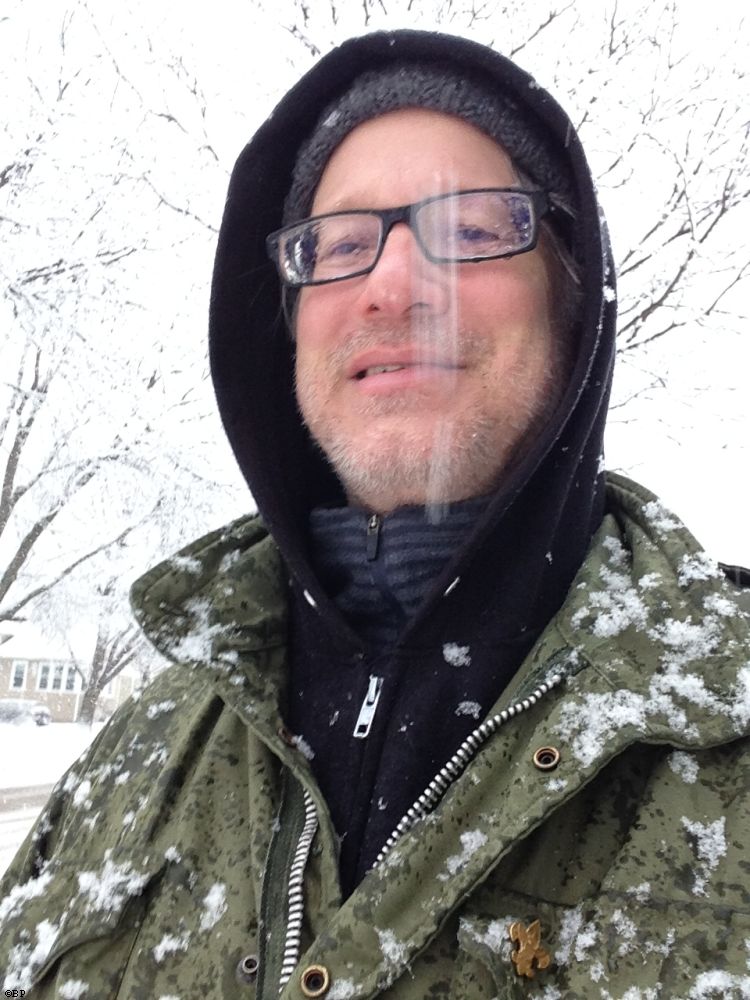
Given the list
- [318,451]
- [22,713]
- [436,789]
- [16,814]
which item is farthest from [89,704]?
[436,789]

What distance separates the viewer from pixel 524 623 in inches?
53.6

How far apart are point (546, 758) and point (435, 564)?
51 centimetres

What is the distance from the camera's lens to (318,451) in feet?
6.73

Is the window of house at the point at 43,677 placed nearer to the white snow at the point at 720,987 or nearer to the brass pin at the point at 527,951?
the brass pin at the point at 527,951

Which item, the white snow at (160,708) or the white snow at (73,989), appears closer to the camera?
the white snow at (73,989)

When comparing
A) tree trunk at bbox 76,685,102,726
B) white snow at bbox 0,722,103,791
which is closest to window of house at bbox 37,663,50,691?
white snow at bbox 0,722,103,791

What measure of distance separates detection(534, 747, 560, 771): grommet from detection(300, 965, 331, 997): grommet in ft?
1.30

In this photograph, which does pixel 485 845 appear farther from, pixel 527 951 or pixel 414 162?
pixel 414 162

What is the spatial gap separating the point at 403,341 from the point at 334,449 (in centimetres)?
29

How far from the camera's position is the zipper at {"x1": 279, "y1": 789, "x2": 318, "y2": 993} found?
3.53 feet

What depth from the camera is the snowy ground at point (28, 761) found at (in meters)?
10.1

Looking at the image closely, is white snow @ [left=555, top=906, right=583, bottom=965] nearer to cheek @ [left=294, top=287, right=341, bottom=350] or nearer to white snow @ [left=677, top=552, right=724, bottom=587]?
white snow @ [left=677, top=552, right=724, bottom=587]

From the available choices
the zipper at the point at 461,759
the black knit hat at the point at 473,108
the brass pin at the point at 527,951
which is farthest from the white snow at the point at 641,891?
the black knit hat at the point at 473,108

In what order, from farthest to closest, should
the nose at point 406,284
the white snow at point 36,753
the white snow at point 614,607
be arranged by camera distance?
1. the white snow at point 36,753
2. the nose at point 406,284
3. the white snow at point 614,607
